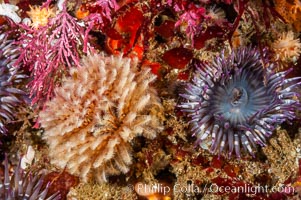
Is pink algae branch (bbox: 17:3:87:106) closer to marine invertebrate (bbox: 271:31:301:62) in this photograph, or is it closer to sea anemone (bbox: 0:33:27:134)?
sea anemone (bbox: 0:33:27:134)

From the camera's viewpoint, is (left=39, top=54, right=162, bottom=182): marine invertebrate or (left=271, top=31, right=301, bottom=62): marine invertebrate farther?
(left=271, top=31, right=301, bottom=62): marine invertebrate

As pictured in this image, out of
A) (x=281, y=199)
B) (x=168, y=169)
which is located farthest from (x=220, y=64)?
(x=281, y=199)

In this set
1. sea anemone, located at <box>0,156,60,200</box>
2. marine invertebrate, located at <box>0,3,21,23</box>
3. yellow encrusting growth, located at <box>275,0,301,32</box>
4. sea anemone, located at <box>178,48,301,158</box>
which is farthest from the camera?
marine invertebrate, located at <box>0,3,21,23</box>

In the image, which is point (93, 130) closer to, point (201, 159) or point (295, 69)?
point (201, 159)

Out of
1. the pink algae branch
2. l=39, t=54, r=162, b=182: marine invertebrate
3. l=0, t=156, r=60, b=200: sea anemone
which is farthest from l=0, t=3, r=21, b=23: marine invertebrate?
l=0, t=156, r=60, b=200: sea anemone

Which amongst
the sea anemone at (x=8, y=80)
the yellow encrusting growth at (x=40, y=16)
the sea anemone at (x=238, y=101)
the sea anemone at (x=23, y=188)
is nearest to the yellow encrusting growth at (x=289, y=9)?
the sea anemone at (x=238, y=101)

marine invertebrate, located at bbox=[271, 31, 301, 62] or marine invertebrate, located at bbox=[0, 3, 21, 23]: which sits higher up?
marine invertebrate, located at bbox=[0, 3, 21, 23]

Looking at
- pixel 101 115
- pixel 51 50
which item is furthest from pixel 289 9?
pixel 51 50
